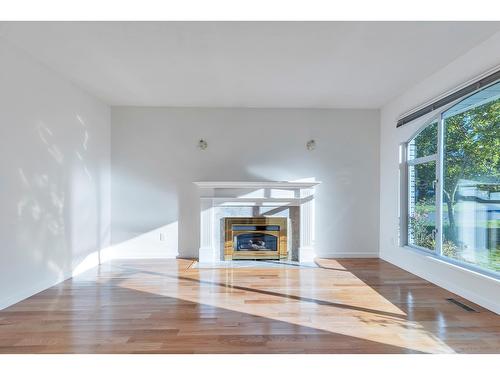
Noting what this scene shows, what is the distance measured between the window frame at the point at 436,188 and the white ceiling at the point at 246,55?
0.55 m

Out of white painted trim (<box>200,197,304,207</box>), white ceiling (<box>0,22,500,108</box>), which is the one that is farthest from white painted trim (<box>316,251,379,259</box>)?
white ceiling (<box>0,22,500,108</box>)

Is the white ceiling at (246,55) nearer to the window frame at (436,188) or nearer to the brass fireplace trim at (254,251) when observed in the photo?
the window frame at (436,188)

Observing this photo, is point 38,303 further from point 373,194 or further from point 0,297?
point 373,194

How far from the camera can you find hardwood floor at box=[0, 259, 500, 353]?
209 cm

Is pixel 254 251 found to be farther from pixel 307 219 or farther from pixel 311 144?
pixel 311 144

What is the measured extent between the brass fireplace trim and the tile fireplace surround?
8 cm

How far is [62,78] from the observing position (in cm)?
359

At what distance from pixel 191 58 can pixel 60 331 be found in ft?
8.74

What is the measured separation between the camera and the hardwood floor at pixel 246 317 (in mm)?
2086

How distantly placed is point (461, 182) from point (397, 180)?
1.18m

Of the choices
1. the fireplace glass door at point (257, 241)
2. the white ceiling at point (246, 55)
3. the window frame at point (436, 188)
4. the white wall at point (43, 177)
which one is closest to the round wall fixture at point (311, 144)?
the white ceiling at point (246, 55)

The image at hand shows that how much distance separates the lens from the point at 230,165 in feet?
16.0

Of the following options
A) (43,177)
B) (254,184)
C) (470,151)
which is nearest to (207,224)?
(254,184)

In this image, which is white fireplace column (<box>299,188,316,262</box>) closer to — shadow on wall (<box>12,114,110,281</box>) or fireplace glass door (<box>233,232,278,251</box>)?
fireplace glass door (<box>233,232,278,251</box>)
